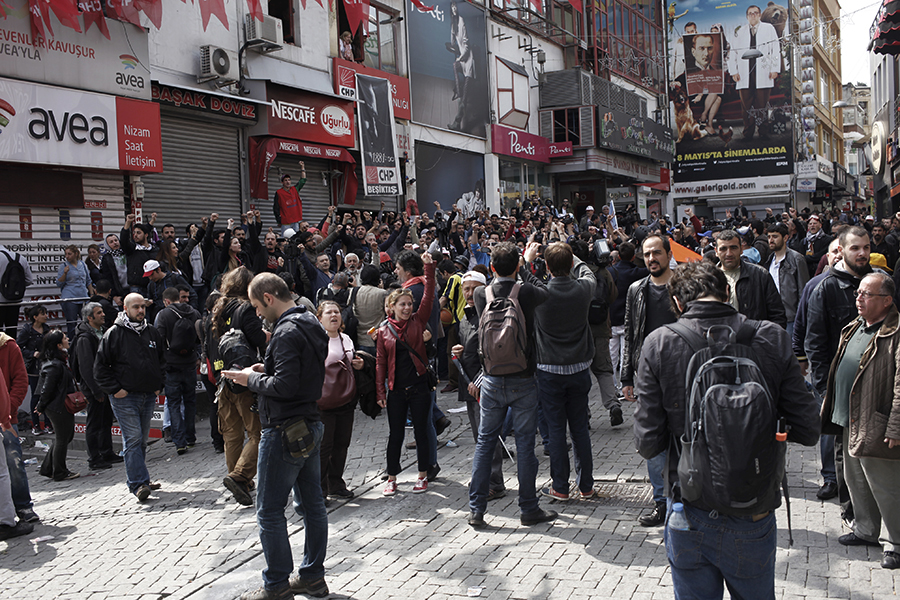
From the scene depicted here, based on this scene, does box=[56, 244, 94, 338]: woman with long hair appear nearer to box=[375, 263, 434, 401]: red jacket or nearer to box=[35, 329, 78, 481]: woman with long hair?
box=[35, 329, 78, 481]: woman with long hair

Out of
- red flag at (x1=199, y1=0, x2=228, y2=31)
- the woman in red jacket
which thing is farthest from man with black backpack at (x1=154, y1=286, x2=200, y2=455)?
red flag at (x1=199, y1=0, x2=228, y2=31)

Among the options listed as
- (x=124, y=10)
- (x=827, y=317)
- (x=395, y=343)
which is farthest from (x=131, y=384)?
(x=124, y=10)

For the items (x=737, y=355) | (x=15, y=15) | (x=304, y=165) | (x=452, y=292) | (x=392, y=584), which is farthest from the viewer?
(x=304, y=165)

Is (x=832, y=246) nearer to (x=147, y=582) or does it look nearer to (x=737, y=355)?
(x=737, y=355)

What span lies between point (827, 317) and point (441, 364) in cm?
643

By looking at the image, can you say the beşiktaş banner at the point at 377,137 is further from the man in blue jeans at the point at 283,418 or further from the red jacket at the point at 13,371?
the man in blue jeans at the point at 283,418

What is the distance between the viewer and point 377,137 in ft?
64.8

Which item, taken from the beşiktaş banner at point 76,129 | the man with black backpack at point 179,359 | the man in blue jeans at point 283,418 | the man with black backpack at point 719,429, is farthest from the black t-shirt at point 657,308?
the beşiktaş banner at point 76,129

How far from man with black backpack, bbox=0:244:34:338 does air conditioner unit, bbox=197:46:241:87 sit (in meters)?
5.77

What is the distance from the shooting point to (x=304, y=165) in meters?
18.2

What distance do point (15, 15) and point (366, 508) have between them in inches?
408

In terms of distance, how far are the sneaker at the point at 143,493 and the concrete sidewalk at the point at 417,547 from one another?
0.06 meters

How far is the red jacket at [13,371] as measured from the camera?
6699mm

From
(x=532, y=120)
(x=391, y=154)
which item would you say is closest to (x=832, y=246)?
(x=391, y=154)
